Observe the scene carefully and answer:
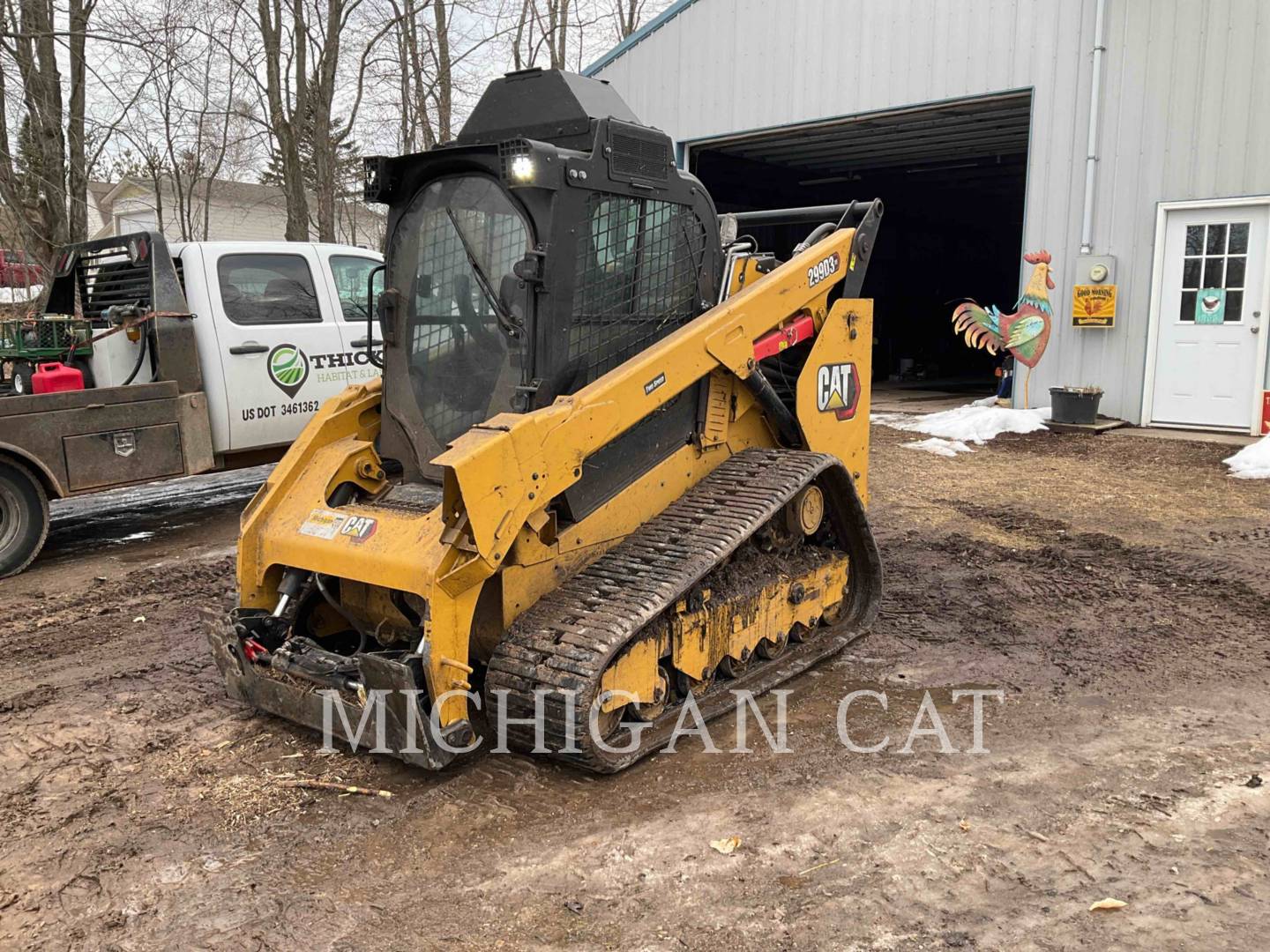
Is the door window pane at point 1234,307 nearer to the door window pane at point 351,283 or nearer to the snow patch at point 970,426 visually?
the snow patch at point 970,426

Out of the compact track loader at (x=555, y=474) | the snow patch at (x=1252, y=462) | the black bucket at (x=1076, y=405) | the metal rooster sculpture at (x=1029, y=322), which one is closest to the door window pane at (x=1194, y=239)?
the metal rooster sculpture at (x=1029, y=322)

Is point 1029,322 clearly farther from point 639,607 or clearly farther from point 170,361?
point 639,607

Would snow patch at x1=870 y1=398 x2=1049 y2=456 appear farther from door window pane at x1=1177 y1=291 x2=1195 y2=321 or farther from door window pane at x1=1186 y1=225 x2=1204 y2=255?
door window pane at x1=1186 y1=225 x2=1204 y2=255

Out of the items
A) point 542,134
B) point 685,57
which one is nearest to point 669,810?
point 542,134

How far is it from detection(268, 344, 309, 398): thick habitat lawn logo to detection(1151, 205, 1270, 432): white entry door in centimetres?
910

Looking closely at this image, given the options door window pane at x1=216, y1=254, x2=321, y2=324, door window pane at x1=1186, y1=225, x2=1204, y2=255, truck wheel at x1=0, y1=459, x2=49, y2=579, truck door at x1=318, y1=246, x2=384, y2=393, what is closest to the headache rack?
door window pane at x1=216, y1=254, x2=321, y2=324

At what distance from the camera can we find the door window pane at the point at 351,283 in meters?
8.20

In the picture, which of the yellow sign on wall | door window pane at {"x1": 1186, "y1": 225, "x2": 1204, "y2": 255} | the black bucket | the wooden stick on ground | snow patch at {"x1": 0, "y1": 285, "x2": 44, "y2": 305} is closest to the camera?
the wooden stick on ground

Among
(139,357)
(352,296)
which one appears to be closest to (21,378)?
(139,357)

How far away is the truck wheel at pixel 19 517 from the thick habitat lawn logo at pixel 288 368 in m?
1.72

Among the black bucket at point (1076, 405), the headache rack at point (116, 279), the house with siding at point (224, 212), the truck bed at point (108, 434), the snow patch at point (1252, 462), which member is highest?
the house with siding at point (224, 212)

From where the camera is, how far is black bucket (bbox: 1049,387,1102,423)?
11.7 metres

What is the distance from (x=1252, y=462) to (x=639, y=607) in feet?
26.5

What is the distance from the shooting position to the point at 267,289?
25.7 ft
